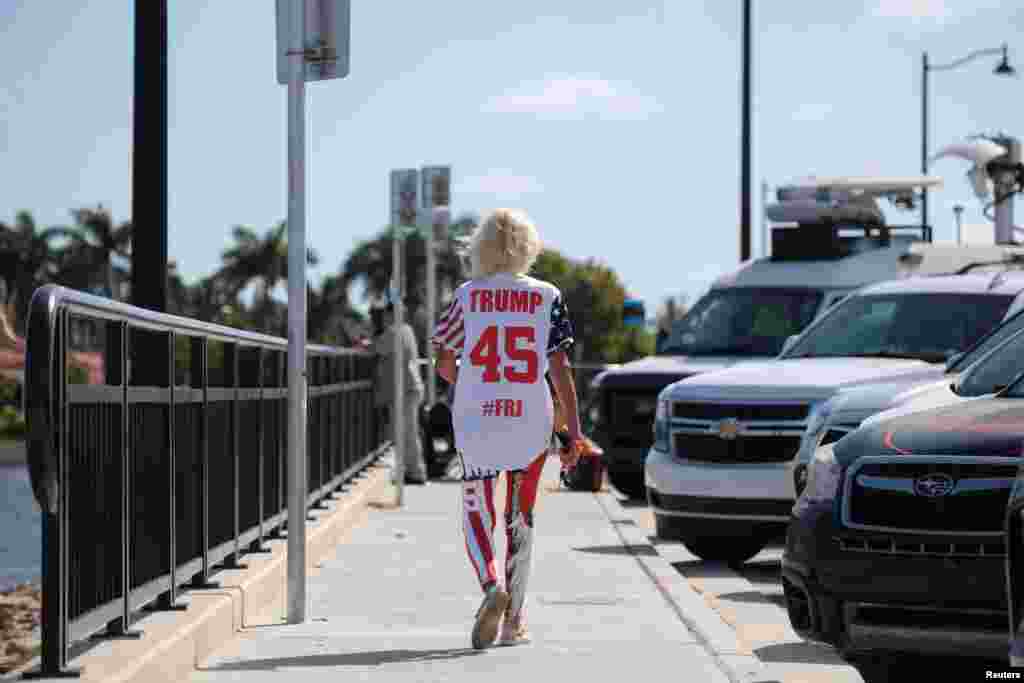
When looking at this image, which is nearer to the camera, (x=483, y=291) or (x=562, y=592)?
(x=483, y=291)

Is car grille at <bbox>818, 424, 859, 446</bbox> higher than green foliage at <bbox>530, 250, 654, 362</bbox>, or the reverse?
green foliage at <bbox>530, 250, 654, 362</bbox>

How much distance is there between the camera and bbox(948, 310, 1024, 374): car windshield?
384 inches

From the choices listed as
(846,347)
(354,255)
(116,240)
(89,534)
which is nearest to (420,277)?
(354,255)

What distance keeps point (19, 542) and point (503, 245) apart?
27.5 m

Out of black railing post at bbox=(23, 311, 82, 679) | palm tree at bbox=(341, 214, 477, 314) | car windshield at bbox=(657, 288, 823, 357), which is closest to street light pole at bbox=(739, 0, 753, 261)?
car windshield at bbox=(657, 288, 823, 357)

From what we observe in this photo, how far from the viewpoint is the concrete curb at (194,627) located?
7152 mm

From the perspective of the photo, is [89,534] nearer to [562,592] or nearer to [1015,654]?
[1015,654]

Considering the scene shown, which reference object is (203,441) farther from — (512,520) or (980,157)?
(980,157)

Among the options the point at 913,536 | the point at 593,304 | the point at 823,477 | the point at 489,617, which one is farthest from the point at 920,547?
the point at 593,304

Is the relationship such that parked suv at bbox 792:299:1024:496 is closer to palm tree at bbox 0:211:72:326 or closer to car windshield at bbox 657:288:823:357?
car windshield at bbox 657:288:823:357

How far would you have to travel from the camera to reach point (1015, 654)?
5902 millimetres

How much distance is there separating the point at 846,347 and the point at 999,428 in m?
7.56

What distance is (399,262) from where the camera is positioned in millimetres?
18484

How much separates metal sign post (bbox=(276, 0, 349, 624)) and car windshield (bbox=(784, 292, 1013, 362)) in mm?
5427
